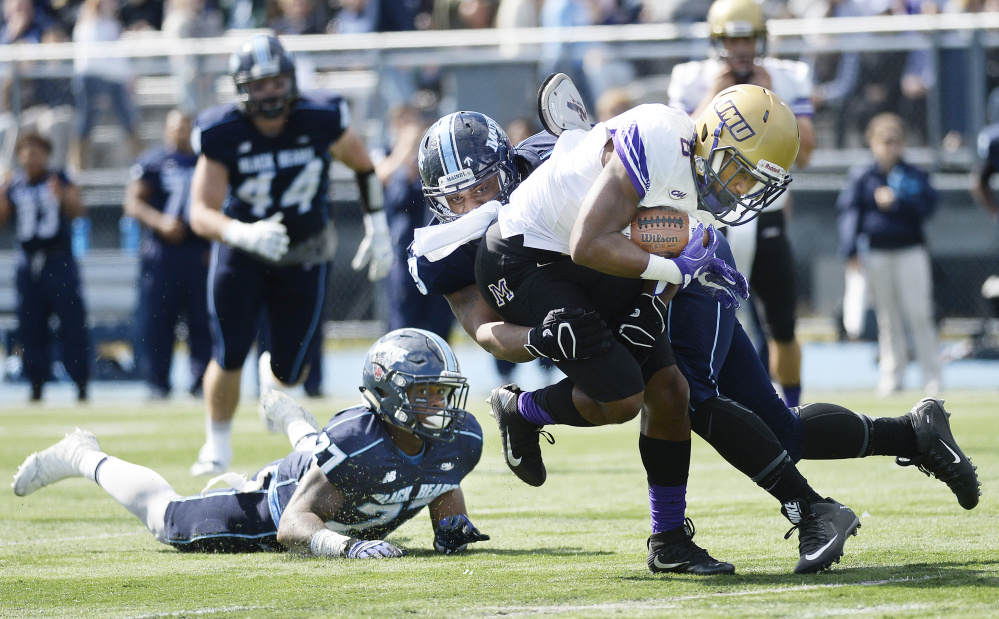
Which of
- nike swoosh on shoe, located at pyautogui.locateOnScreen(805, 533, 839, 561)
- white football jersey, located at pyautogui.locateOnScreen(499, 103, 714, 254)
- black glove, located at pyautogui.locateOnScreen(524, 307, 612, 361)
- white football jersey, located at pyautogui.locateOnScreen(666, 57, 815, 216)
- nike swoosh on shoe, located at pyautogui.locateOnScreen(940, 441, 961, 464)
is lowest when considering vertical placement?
nike swoosh on shoe, located at pyautogui.locateOnScreen(805, 533, 839, 561)

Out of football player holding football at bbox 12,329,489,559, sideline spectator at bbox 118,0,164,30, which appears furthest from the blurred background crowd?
football player holding football at bbox 12,329,489,559

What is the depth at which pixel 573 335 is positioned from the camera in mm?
3713

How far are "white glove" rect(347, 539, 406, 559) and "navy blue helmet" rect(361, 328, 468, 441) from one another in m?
0.36

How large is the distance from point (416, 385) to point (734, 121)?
1262 mm

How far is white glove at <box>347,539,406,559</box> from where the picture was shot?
4.07 m

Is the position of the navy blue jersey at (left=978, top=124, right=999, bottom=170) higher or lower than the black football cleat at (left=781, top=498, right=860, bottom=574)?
higher

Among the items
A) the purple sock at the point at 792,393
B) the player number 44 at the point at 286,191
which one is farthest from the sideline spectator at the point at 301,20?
the purple sock at the point at 792,393

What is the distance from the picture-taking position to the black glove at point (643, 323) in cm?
377

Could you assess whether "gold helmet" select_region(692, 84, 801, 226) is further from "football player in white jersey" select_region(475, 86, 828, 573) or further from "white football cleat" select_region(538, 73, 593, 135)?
"white football cleat" select_region(538, 73, 593, 135)

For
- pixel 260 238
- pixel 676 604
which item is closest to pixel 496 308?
pixel 676 604

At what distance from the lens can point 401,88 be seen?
11805 millimetres

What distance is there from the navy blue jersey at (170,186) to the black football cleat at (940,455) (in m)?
7.26

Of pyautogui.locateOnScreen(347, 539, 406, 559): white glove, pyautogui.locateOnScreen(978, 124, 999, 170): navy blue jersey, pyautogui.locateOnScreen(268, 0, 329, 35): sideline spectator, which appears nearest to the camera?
pyautogui.locateOnScreen(347, 539, 406, 559): white glove

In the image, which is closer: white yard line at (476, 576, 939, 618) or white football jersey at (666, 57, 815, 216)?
white yard line at (476, 576, 939, 618)
